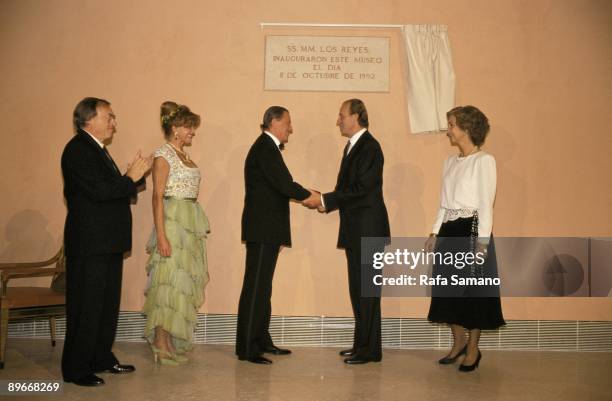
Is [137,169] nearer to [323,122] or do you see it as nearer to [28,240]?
[323,122]

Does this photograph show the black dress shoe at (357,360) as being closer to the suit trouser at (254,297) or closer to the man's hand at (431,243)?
the suit trouser at (254,297)

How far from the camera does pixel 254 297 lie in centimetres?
429

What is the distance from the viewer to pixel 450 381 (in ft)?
12.8

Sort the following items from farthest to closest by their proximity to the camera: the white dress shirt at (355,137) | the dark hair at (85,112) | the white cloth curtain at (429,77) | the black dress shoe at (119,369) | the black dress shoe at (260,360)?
1. the white cloth curtain at (429,77)
2. the white dress shirt at (355,137)
3. the black dress shoe at (260,360)
4. the black dress shoe at (119,369)
5. the dark hair at (85,112)

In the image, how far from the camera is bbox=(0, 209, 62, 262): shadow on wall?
Answer: 16.8 feet

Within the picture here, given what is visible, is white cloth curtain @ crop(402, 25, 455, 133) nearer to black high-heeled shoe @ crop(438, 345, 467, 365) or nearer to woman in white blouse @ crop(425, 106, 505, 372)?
woman in white blouse @ crop(425, 106, 505, 372)

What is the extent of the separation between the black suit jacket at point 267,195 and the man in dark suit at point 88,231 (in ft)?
3.09

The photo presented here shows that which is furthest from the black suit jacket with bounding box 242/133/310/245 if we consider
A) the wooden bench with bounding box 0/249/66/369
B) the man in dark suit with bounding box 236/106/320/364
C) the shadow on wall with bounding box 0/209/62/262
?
the shadow on wall with bounding box 0/209/62/262

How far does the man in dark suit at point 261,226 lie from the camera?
4.29 m

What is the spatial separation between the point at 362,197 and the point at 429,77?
133 cm

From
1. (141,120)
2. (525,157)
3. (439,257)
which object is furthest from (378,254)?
(141,120)

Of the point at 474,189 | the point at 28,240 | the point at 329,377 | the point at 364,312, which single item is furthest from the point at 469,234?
the point at 28,240

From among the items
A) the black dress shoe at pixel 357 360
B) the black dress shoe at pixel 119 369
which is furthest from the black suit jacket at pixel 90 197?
the black dress shoe at pixel 357 360

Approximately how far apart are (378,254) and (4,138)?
3335 mm
